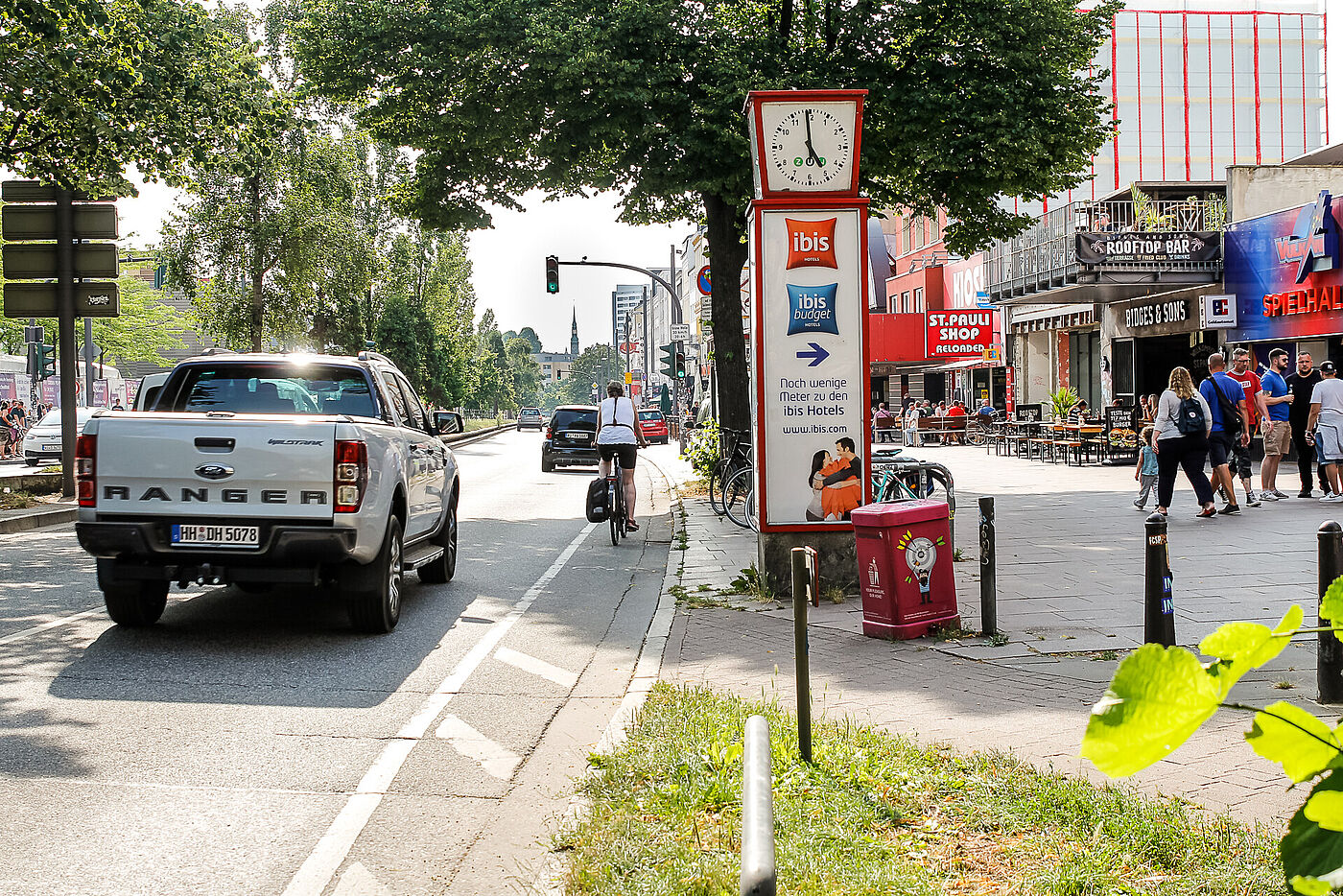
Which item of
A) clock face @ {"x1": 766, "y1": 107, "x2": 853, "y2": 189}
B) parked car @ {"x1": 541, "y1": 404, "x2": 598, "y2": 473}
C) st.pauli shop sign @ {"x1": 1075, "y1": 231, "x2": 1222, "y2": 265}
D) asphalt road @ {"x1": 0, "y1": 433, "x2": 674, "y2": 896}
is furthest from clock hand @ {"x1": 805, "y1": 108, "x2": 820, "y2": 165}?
parked car @ {"x1": 541, "y1": 404, "x2": 598, "y2": 473}

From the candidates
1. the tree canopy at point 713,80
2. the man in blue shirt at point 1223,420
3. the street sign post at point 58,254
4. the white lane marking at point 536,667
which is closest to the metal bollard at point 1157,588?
the white lane marking at point 536,667

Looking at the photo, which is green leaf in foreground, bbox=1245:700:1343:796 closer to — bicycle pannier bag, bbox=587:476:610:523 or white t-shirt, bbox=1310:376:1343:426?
bicycle pannier bag, bbox=587:476:610:523

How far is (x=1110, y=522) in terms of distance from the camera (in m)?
14.8

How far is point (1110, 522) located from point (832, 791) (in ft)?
36.8

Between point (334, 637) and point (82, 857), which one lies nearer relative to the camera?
point (82, 857)

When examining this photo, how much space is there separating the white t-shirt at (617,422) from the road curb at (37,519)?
7.68 meters

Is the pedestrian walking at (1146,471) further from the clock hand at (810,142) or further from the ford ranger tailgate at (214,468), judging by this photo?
the ford ranger tailgate at (214,468)

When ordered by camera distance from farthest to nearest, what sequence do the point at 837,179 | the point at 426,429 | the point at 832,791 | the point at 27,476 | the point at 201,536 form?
1. the point at 27,476
2. the point at 426,429
3. the point at 837,179
4. the point at 201,536
5. the point at 832,791

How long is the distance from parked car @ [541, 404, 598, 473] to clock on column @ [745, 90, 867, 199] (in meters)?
20.5

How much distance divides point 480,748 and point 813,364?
5108 mm

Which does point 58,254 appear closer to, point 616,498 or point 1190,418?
point 616,498

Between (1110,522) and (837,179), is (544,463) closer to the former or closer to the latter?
(1110,522)

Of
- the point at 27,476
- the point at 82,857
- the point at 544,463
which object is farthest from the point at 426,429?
the point at 544,463

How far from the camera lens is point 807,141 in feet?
32.6
